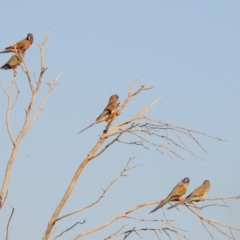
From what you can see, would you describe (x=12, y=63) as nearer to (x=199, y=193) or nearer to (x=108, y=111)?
(x=108, y=111)

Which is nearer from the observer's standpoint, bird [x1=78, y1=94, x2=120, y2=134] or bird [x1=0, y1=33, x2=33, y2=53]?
bird [x1=78, y1=94, x2=120, y2=134]

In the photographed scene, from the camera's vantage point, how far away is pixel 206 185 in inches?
425

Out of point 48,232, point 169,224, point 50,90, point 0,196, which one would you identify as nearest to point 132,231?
point 169,224

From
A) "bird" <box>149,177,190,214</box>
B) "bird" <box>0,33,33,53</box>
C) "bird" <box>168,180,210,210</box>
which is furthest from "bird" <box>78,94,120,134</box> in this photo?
"bird" <box>0,33,33,53</box>

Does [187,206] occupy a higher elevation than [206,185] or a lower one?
lower

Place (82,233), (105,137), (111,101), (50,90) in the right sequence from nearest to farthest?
(82,233) < (105,137) < (50,90) < (111,101)

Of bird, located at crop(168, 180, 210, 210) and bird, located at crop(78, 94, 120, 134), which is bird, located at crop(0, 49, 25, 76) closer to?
bird, located at crop(78, 94, 120, 134)

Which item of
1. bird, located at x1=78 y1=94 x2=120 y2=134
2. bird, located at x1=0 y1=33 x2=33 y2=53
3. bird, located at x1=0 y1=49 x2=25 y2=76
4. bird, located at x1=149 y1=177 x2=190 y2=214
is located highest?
bird, located at x1=0 y1=33 x2=33 y2=53

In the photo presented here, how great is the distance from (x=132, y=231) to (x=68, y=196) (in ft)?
2.59

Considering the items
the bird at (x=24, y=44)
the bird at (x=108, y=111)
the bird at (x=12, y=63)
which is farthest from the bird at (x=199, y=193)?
the bird at (x=24, y=44)

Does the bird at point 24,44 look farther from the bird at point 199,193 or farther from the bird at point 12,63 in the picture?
the bird at point 199,193

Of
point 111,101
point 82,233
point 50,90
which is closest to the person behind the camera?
point 82,233

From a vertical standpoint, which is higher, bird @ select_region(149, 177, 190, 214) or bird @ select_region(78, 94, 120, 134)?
bird @ select_region(78, 94, 120, 134)

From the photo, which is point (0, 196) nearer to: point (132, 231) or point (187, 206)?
point (132, 231)
